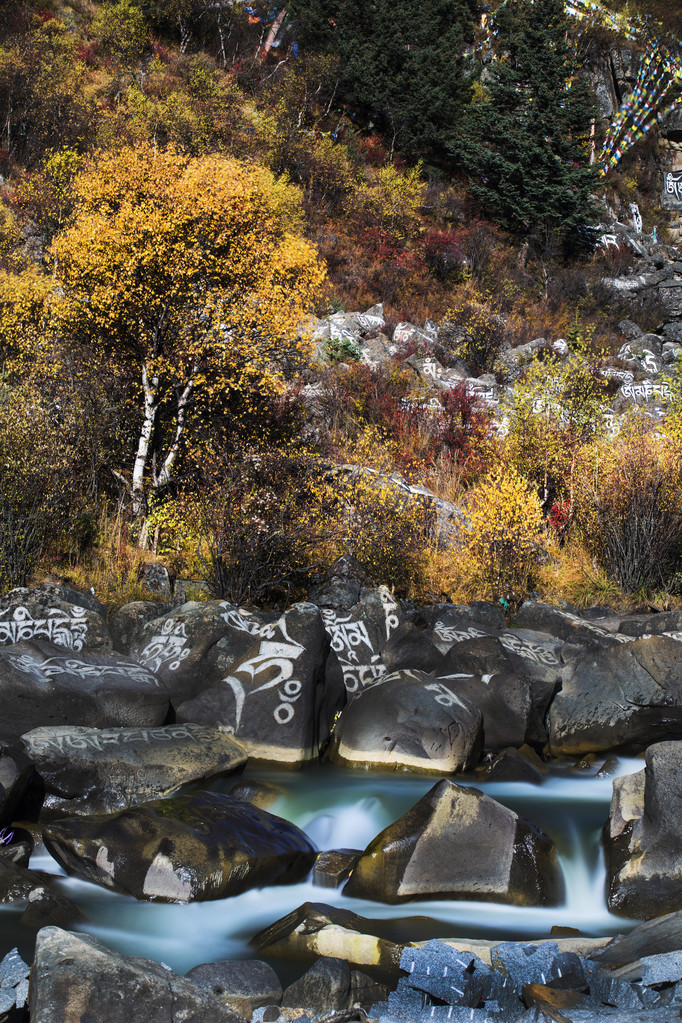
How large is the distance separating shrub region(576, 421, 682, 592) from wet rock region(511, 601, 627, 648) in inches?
78.3

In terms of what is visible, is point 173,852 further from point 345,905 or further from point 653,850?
point 653,850

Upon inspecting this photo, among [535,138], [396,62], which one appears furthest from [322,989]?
[396,62]

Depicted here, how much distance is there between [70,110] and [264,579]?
20.8m

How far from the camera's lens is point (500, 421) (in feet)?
51.0

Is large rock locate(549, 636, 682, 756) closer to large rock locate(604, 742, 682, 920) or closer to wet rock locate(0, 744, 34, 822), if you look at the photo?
large rock locate(604, 742, 682, 920)

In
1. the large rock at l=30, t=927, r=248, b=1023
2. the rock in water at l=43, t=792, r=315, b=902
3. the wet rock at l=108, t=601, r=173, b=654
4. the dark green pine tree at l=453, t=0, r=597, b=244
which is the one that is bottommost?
the wet rock at l=108, t=601, r=173, b=654

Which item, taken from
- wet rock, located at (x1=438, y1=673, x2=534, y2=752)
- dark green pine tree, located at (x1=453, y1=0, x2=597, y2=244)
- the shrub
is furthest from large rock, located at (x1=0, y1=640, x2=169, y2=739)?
dark green pine tree, located at (x1=453, y1=0, x2=597, y2=244)

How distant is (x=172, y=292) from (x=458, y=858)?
9.42 metres

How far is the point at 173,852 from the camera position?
15.1 feet

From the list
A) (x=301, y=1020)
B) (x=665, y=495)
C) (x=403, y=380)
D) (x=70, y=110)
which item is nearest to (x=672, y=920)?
(x=301, y=1020)

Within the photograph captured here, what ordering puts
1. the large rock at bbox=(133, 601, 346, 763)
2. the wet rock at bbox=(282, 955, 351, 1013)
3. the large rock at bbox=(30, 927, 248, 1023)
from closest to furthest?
the large rock at bbox=(30, 927, 248, 1023) < the wet rock at bbox=(282, 955, 351, 1013) < the large rock at bbox=(133, 601, 346, 763)

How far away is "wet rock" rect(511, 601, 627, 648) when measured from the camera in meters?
8.75

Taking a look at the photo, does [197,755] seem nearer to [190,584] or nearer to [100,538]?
[190,584]

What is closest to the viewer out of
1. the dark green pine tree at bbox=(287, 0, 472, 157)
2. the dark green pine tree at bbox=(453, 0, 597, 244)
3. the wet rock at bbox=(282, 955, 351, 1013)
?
the wet rock at bbox=(282, 955, 351, 1013)
